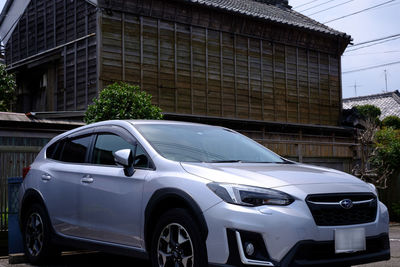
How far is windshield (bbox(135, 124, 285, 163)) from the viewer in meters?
5.42

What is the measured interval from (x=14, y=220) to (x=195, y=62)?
1427 centimetres

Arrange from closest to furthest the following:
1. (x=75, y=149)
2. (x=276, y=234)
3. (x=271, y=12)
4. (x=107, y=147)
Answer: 1. (x=276, y=234)
2. (x=107, y=147)
3. (x=75, y=149)
4. (x=271, y=12)

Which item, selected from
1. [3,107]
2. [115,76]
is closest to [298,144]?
[115,76]

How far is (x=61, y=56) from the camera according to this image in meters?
20.5

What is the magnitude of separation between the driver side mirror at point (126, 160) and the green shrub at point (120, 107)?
6.20 m

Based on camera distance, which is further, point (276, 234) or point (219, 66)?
point (219, 66)

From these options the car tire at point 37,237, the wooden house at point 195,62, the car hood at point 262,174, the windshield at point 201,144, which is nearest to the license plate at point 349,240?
the car hood at point 262,174

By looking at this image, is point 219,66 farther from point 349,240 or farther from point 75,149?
point 349,240

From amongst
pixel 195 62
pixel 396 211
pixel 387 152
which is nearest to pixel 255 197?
pixel 396 211

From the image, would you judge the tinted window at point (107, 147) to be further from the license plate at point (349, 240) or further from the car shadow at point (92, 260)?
the license plate at point (349, 240)

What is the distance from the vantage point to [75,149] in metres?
6.63

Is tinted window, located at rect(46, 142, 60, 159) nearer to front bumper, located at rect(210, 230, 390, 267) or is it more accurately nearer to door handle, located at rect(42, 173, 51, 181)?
door handle, located at rect(42, 173, 51, 181)

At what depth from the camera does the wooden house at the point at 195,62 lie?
18.8 m

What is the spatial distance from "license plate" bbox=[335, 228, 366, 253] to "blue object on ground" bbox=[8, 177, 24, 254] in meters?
4.66
